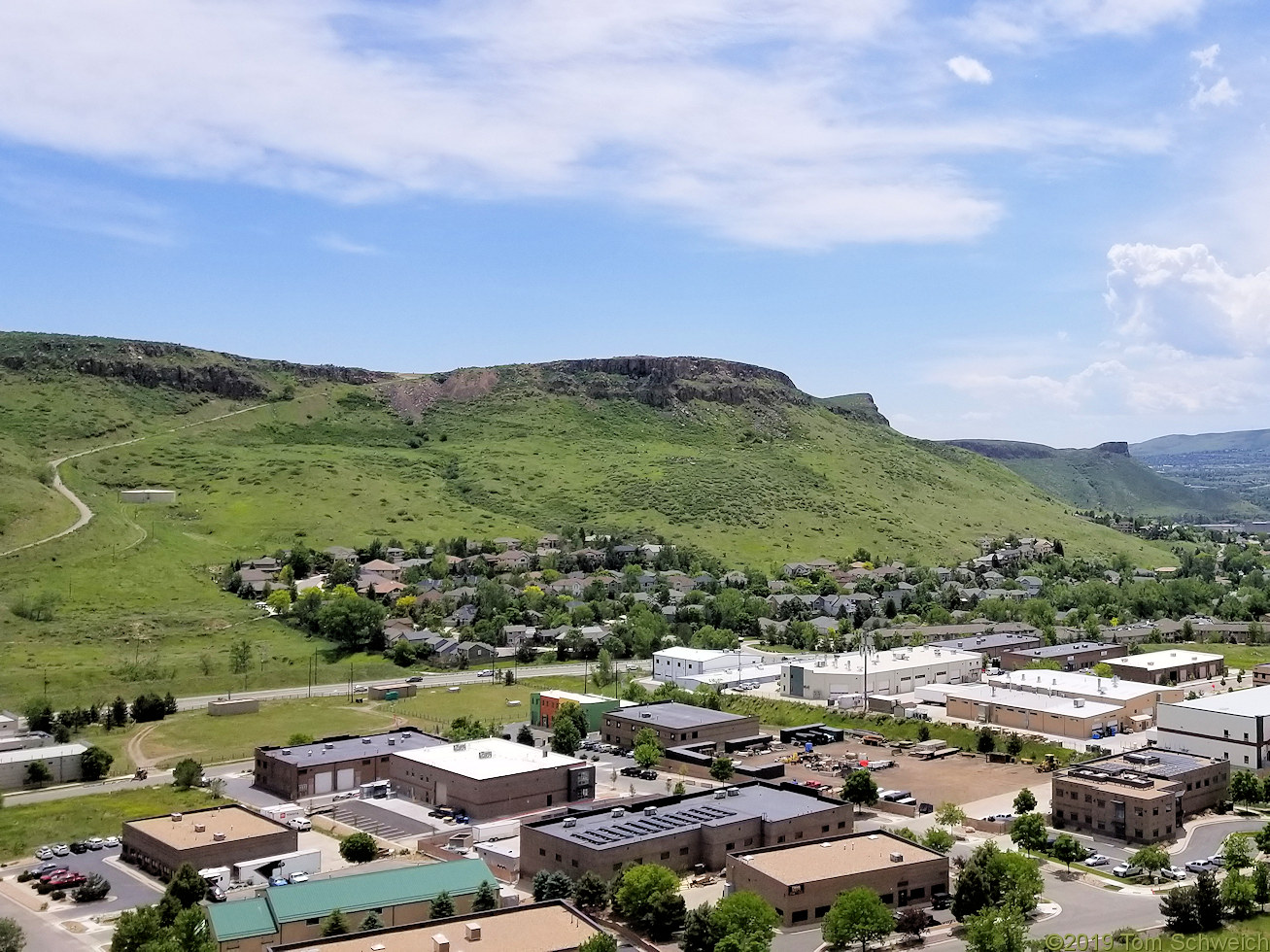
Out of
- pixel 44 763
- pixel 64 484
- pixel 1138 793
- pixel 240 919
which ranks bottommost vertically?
pixel 44 763

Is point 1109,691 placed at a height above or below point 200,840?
above

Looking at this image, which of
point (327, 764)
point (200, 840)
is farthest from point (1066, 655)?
point (200, 840)

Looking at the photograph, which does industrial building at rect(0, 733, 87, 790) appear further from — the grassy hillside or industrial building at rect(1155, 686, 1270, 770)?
industrial building at rect(1155, 686, 1270, 770)

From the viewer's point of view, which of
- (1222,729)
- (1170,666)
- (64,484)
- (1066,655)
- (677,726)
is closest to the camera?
(1222,729)

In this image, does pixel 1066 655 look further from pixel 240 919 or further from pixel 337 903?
pixel 240 919

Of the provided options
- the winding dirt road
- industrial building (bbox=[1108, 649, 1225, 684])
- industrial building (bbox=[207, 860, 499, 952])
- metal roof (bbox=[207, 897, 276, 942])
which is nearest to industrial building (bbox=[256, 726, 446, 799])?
industrial building (bbox=[207, 860, 499, 952])

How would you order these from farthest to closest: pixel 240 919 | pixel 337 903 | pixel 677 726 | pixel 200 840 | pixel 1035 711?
pixel 1035 711, pixel 677 726, pixel 200 840, pixel 337 903, pixel 240 919
